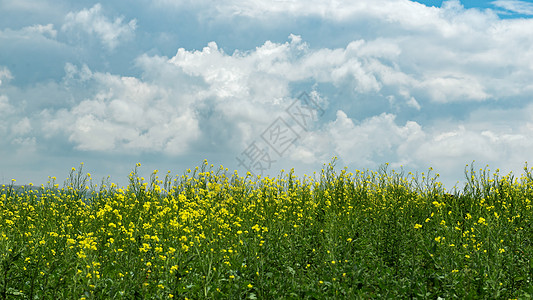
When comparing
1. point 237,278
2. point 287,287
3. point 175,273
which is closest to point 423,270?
point 287,287

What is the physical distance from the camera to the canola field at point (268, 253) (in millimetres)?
4703

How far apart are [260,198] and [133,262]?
4621 millimetres

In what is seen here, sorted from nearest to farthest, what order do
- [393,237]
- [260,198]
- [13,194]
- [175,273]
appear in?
[175,273] < [393,237] < [260,198] < [13,194]

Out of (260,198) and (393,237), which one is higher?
(260,198)

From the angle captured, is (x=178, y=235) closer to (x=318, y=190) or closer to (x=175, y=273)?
(x=175, y=273)

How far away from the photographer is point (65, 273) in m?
4.99

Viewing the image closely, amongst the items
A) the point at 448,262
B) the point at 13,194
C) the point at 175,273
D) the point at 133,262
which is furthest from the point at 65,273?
the point at 13,194

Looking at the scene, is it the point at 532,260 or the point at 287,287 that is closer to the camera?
the point at 287,287

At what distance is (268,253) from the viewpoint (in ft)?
18.2

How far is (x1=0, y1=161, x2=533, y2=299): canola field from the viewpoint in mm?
4703

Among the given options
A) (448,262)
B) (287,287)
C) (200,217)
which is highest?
(200,217)

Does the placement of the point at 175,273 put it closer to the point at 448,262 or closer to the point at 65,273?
the point at 65,273

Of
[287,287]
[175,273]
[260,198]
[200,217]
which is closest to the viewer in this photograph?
[175,273]

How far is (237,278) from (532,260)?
374cm
